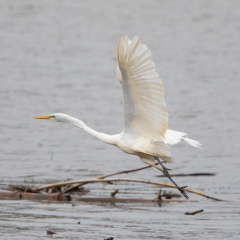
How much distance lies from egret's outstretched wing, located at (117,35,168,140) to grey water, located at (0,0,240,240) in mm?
1239

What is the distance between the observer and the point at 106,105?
19484 millimetres

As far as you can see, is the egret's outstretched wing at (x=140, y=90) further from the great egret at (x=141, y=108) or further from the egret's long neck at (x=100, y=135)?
the egret's long neck at (x=100, y=135)

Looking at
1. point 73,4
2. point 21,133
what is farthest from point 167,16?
point 21,133

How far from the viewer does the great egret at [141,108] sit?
7975 mm

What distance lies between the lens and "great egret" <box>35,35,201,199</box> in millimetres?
7975

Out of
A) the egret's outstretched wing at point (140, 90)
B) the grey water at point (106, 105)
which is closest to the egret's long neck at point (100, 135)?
the egret's outstretched wing at point (140, 90)

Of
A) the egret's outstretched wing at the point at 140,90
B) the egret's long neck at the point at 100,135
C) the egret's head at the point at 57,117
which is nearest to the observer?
the egret's outstretched wing at the point at 140,90

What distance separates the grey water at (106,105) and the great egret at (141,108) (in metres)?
1.00

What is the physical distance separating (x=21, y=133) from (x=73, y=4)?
19.1 meters

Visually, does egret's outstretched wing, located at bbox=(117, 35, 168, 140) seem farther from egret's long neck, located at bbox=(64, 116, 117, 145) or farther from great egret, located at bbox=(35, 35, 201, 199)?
egret's long neck, located at bbox=(64, 116, 117, 145)

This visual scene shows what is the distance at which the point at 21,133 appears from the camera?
631 inches

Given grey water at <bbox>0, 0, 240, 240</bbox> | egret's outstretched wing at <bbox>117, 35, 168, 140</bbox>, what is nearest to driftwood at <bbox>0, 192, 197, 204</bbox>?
grey water at <bbox>0, 0, 240, 240</bbox>

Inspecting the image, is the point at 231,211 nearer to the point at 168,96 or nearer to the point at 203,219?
the point at 203,219

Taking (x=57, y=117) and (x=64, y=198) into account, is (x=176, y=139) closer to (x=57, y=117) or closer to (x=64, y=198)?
(x=57, y=117)
